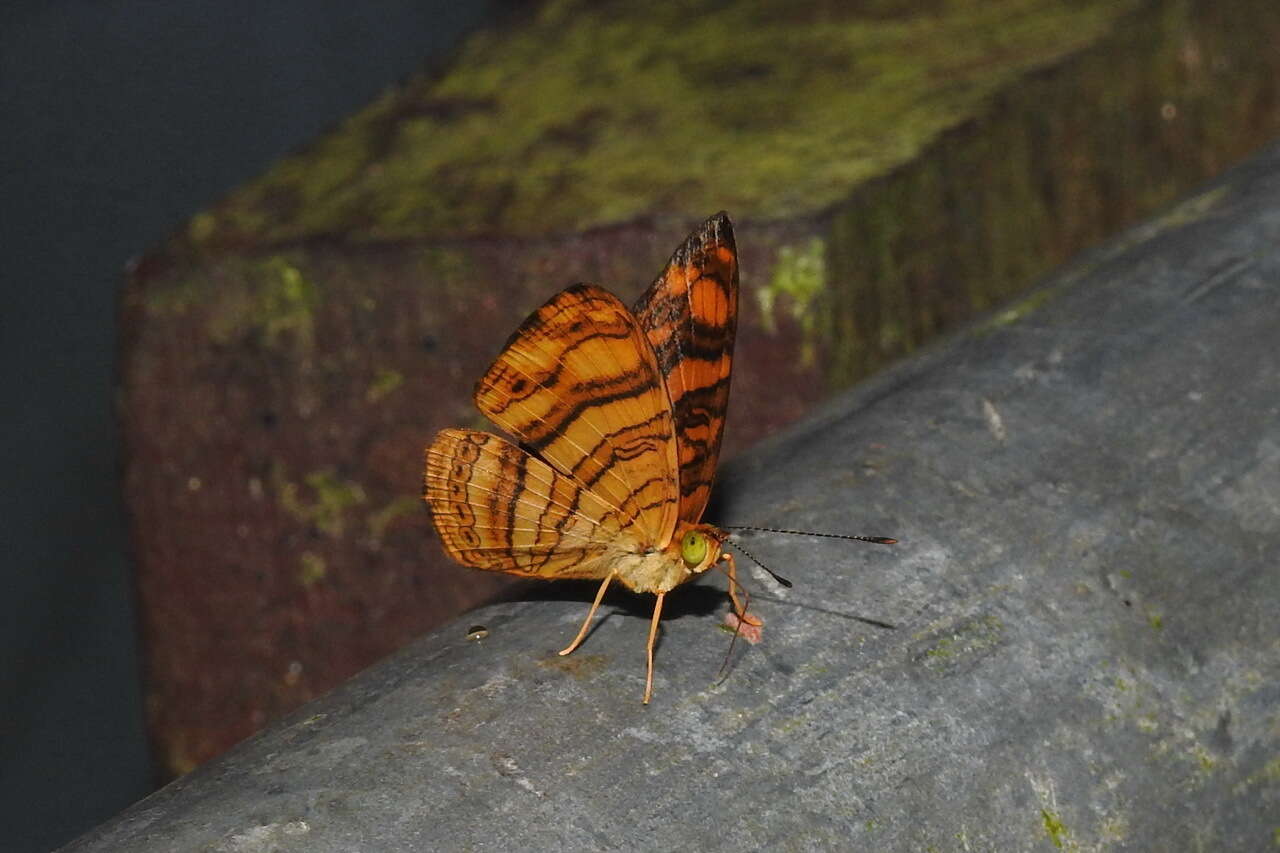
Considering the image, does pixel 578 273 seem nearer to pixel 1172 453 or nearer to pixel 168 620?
pixel 168 620

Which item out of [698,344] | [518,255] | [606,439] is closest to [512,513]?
[606,439]

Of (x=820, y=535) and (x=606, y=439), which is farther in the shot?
(x=606, y=439)

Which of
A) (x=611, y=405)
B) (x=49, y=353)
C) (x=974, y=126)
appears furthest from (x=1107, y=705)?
(x=49, y=353)

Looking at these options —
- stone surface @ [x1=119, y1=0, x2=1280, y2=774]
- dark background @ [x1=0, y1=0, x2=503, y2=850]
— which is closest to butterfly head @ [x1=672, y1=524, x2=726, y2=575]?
stone surface @ [x1=119, y1=0, x2=1280, y2=774]

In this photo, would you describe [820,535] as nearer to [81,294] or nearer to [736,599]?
[736,599]

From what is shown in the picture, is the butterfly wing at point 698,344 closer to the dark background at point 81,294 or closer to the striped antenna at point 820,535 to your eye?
the striped antenna at point 820,535

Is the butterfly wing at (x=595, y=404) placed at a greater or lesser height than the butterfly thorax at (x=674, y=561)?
greater

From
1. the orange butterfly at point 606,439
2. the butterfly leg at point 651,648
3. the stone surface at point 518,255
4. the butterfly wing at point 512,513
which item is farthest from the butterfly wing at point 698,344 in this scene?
the stone surface at point 518,255
